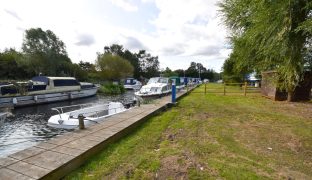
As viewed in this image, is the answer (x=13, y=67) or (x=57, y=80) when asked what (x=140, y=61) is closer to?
(x=13, y=67)

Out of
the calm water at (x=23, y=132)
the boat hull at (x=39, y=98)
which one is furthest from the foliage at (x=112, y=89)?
the calm water at (x=23, y=132)

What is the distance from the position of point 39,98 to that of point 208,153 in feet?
66.2

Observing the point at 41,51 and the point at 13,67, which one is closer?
the point at 41,51

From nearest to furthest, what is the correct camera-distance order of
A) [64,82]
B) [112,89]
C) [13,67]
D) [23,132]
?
1. [23,132]
2. [64,82]
3. [112,89]
4. [13,67]

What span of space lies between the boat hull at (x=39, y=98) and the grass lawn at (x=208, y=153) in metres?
16.1

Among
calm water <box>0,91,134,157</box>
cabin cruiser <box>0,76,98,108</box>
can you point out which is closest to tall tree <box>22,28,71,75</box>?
cabin cruiser <box>0,76,98,108</box>

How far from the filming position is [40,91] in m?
21.8

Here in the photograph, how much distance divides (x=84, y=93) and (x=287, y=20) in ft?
82.4

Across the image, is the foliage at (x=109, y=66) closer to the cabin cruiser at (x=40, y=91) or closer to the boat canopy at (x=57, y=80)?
the cabin cruiser at (x=40, y=91)

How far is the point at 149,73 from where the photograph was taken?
257 feet

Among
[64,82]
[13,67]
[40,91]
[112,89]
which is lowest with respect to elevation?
[112,89]

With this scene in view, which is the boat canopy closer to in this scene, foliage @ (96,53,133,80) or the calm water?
the calm water

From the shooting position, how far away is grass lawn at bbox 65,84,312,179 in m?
3.68

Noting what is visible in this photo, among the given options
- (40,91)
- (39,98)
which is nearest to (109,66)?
(40,91)
